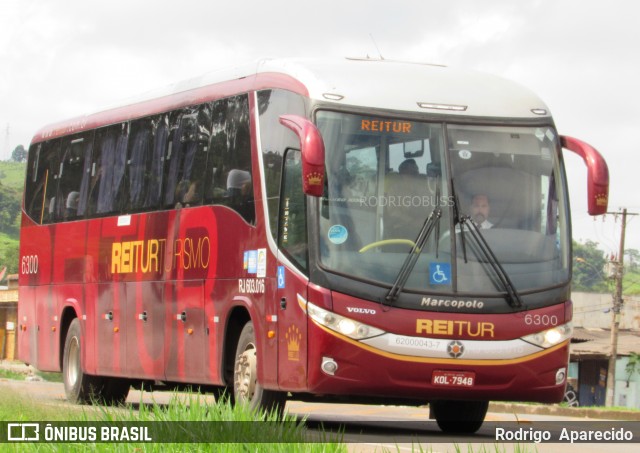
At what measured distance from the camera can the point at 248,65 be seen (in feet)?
50.9

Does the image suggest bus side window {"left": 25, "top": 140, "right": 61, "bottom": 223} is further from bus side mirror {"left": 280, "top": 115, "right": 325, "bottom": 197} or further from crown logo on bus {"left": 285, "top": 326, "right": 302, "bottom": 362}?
bus side mirror {"left": 280, "top": 115, "right": 325, "bottom": 197}

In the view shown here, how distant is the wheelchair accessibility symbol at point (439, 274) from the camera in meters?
13.3

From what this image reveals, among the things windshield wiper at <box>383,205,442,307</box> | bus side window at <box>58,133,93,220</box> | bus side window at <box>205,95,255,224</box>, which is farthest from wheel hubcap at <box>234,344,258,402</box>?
bus side window at <box>58,133,93,220</box>

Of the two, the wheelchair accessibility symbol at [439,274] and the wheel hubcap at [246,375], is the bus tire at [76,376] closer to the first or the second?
the wheel hubcap at [246,375]

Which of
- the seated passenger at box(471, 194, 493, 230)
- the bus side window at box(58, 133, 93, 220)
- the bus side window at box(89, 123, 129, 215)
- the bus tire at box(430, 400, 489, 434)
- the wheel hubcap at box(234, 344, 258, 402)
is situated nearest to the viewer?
the seated passenger at box(471, 194, 493, 230)

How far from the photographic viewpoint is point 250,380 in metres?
14.4

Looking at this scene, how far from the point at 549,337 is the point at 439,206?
64.1 inches

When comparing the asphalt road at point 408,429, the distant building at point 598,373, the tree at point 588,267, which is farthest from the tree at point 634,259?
the asphalt road at point 408,429

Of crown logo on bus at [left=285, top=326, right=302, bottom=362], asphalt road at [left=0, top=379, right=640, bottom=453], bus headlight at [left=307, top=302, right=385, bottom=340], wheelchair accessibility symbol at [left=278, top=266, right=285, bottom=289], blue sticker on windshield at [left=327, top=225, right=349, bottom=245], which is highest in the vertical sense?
blue sticker on windshield at [left=327, top=225, right=349, bottom=245]

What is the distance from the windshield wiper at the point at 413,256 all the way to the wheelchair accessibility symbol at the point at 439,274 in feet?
0.62

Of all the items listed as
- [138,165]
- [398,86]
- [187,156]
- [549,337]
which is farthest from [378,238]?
[138,165]

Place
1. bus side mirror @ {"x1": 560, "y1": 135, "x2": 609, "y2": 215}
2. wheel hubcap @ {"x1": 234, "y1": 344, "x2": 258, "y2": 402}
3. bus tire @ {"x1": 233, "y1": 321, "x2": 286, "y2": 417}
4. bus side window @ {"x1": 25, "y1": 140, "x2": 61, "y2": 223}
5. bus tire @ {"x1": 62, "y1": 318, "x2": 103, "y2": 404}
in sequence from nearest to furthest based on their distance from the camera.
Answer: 1. bus side mirror @ {"x1": 560, "y1": 135, "x2": 609, "y2": 215}
2. bus tire @ {"x1": 233, "y1": 321, "x2": 286, "y2": 417}
3. wheel hubcap @ {"x1": 234, "y1": 344, "x2": 258, "y2": 402}
4. bus tire @ {"x1": 62, "y1": 318, "x2": 103, "y2": 404}
5. bus side window @ {"x1": 25, "y1": 140, "x2": 61, "y2": 223}

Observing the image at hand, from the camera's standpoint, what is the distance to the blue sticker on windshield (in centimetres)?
1323

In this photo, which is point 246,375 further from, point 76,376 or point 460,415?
point 76,376
